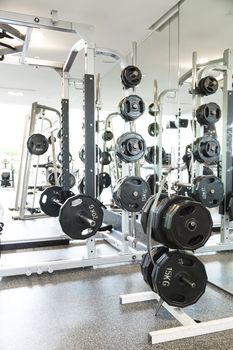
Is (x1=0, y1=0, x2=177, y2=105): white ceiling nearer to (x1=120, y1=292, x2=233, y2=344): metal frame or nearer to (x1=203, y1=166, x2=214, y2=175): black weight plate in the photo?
(x1=203, y1=166, x2=214, y2=175): black weight plate

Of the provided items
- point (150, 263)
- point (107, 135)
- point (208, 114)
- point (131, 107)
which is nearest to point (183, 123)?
point (208, 114)

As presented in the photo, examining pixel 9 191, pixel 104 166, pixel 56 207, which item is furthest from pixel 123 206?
pixel 9 191

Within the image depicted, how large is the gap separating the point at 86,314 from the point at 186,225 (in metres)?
0.98

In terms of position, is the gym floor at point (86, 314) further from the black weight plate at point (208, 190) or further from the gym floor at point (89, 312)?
the black weight plate at point (208, 190)

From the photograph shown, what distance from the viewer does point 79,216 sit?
285 centimetres

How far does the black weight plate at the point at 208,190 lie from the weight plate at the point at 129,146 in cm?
75

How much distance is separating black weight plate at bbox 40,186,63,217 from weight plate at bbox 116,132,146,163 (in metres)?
1.16

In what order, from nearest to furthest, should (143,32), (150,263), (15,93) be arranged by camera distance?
(150,263) < (143,32) < (15,93)

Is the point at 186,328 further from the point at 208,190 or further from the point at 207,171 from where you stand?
the point at 207,171

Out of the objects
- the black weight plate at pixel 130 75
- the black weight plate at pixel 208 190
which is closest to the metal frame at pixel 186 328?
the black weight plate at pixel 208 190

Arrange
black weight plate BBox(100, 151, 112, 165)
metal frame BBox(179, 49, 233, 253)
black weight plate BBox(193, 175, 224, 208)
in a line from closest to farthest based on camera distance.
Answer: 1. black weight plate BBox(193, 175, 224, 208)
2. metal frame BBox(179, 49, 233, 253)
3. black weight plate BBox(100, 151, 112, 165)

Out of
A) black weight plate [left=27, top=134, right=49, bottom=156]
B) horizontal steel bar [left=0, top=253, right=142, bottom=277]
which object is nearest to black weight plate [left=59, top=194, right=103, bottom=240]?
horizontal steel bar [left=0, top=253, right=142, bottom=277]

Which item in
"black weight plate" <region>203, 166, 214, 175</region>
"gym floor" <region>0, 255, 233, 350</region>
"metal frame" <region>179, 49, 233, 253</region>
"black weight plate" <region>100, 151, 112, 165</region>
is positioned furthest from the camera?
"black weight plate" <region>100, 151, 112, 165</region>

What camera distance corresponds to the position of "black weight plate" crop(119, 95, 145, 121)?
10.5 ft
